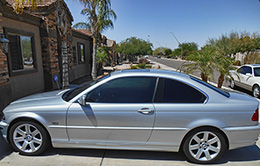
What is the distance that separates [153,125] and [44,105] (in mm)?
1975

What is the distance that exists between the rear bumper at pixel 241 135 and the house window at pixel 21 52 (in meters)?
6.88

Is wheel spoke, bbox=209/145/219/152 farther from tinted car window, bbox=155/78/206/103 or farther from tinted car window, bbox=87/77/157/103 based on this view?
tinted car window, bbox=87/77/157/103

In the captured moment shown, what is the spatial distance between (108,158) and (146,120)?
1038 mm

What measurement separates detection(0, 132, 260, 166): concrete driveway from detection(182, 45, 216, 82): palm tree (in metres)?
3.69

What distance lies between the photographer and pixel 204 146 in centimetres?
310

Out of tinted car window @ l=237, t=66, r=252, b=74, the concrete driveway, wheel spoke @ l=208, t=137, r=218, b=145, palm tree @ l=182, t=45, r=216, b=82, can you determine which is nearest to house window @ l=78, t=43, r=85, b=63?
palm tree @ l=182, t=45, r=216, b=82

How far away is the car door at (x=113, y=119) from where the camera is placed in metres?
3.04

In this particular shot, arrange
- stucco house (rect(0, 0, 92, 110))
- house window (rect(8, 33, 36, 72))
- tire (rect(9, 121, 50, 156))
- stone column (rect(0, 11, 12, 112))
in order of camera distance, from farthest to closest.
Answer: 1. house window (rect(8, 33, 36, 72))
2. stucco house (rect(0, 0, 92, 110))
3. stone column (rect(0, 11, 12, 112))
4. tire (rect(9, 121, 50, 156))

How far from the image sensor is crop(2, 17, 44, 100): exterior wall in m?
6.41

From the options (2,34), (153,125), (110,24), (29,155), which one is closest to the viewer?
(153,125)

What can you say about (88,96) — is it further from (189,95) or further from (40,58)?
(40,58)

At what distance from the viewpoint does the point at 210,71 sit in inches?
265

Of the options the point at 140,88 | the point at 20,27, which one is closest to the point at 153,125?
the point at 140,88

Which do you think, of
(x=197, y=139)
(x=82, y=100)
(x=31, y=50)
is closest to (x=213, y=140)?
(x=197, y=139)
